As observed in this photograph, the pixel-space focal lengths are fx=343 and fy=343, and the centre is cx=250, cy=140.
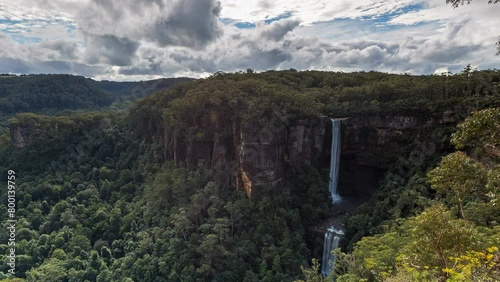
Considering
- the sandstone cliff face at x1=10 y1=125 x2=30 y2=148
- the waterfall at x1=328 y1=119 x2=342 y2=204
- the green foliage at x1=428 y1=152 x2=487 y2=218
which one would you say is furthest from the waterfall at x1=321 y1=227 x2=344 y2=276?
the sandstone cliff face at x1=10 y1=125 x2=30 y2=148

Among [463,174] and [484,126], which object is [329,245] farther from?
[484,126]

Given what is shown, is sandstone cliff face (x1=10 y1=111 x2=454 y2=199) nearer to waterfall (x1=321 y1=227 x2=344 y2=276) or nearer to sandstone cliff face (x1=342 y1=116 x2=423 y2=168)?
sandstone cliff face (x1=342 y1=116 x2=423 y2=168)

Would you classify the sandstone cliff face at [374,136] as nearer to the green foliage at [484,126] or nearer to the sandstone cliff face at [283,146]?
the sandstone cliff face at [283,146]

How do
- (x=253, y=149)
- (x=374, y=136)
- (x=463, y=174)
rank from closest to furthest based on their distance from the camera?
(x=463, y=174) → (x=253, y=149) → (x=374, y=136)

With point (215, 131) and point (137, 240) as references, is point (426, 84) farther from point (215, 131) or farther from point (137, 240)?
point (137, 240)

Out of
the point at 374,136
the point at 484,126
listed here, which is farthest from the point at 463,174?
the point at 374,136

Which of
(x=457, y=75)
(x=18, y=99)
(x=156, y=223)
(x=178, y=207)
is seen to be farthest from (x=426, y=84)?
(x=18, y=99)

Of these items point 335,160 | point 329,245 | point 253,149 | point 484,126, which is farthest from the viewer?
point 335,160

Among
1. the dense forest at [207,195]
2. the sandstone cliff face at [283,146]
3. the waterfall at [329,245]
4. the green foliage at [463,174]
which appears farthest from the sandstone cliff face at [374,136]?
the green foliage at [463,174]
